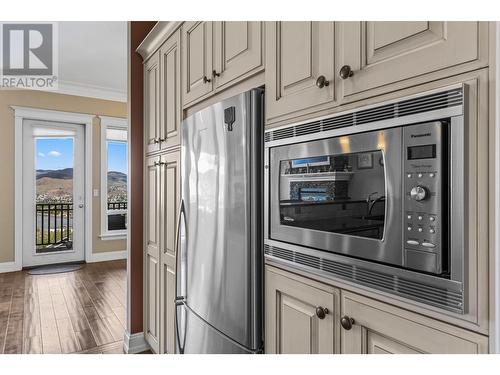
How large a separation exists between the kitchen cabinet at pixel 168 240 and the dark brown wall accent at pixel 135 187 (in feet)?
1.33

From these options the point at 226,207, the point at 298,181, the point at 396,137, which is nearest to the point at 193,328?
the point at 226,207

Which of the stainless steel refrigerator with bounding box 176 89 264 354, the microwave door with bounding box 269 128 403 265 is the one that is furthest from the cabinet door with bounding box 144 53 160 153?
the microwave door with bounding box 269 128 403 265

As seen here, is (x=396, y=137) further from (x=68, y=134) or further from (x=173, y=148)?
(x=68, y=134)

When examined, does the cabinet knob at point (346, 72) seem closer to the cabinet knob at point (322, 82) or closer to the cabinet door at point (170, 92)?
the cabinet knob at point (322, 82)

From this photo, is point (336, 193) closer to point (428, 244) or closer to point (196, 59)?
point (428, 244)

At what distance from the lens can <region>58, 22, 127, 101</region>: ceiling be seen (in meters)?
3.27

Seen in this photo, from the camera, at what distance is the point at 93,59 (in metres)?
4.07

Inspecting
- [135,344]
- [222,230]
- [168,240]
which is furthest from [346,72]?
[135,344]

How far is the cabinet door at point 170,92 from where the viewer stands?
1952 mm

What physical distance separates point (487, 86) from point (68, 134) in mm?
5652

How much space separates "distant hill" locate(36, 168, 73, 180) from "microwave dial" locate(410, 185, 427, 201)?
5.48 metres

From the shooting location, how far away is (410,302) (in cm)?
73

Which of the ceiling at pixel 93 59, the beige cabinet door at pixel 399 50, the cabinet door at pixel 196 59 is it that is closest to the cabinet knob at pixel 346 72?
the beige cabinet door at pixel 399 50
